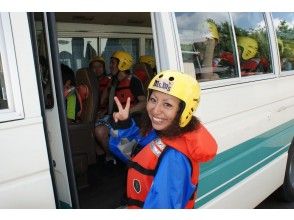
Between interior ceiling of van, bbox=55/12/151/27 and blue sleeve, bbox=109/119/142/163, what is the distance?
121 inches

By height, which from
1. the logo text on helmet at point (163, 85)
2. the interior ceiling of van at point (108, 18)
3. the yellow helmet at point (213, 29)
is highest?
the interior ceiling of van at point (108, 18)

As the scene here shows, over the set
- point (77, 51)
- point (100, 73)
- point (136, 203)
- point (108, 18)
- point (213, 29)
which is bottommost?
point (136, 203)

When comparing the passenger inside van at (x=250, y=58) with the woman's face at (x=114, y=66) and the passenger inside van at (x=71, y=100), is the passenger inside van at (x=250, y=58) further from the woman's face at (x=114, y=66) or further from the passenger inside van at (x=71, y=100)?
the woman's face at (x=114, y=66)

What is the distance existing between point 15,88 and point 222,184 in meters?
1.81

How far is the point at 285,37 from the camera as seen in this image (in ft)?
13.2

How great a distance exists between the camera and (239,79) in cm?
314

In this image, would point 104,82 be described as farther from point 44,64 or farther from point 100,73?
point 44,64

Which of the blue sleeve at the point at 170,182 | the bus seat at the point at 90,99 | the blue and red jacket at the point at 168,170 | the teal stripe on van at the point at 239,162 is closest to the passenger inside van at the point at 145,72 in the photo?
the bus seat at the point at 90,99

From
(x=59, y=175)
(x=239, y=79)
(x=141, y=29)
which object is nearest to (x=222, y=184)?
(x=239, y=79)

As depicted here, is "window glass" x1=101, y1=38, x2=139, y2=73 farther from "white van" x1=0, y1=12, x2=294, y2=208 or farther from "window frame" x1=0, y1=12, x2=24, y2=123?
"window frame" x1=0, y1=12, x2=24, y2=123

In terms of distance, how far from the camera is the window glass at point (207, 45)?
266 cm

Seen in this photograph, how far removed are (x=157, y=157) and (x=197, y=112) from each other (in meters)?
0.77

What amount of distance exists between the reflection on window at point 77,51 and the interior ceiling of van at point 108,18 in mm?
300

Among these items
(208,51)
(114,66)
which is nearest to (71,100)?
(114,66)
